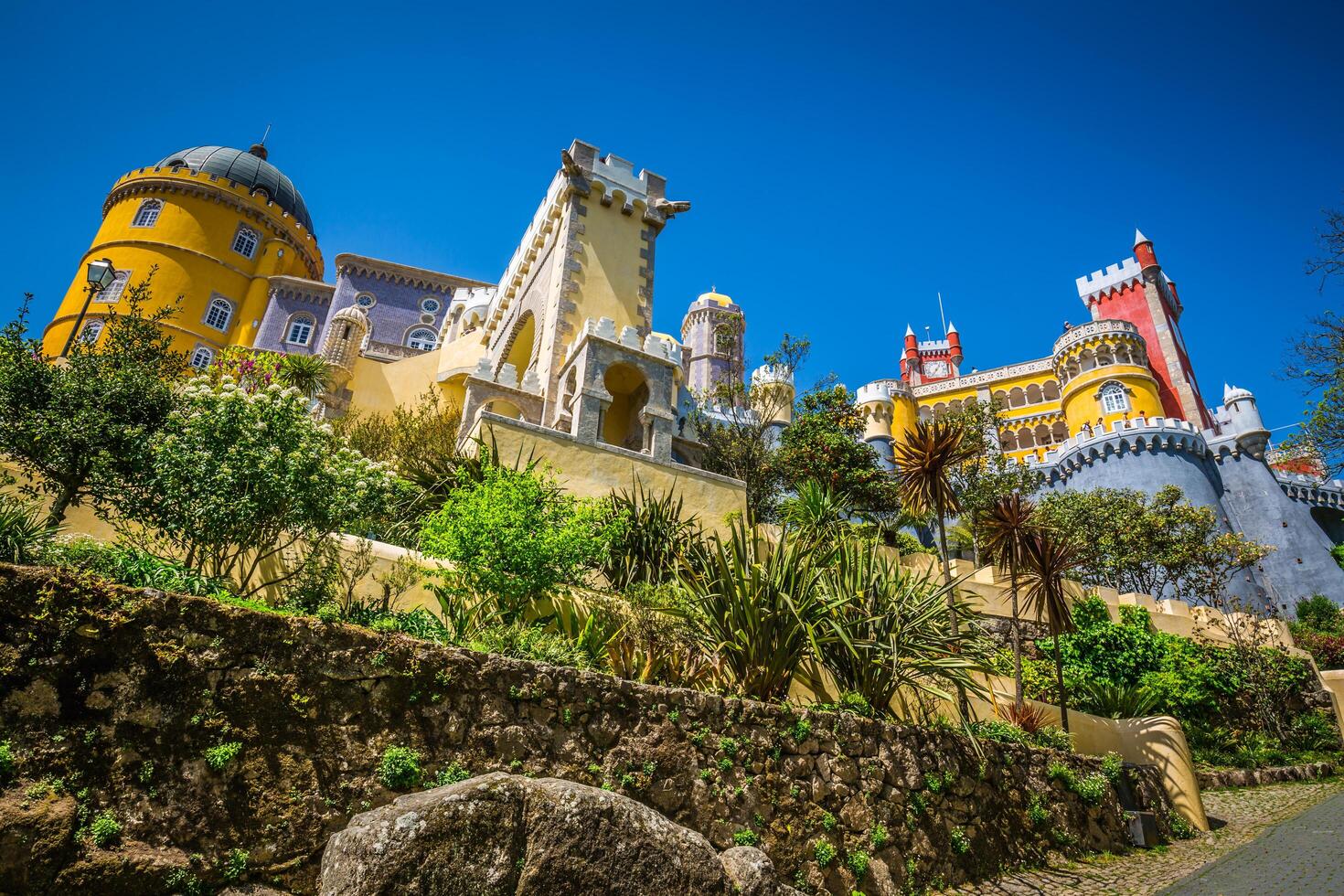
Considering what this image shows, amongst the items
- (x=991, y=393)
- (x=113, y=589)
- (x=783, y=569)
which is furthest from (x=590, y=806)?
(x=991, y=393)

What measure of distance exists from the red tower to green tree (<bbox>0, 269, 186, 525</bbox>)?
171ft

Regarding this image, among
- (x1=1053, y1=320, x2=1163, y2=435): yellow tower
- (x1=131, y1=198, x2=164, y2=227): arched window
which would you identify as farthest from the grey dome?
(x1=1053, y1=320, x2=1163, y2=435): yellow tower

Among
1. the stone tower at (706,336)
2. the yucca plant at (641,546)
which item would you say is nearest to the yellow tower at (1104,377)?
the stone tower at (706,336)

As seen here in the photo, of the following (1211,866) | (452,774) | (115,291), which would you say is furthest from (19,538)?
(115,291)

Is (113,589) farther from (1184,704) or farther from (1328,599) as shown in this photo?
(1328,599)

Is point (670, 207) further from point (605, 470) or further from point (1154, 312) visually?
point (1154, 312)

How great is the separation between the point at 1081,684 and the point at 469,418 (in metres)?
14.5

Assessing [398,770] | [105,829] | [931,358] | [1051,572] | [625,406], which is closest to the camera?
[105,829]

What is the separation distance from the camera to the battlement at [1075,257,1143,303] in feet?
172

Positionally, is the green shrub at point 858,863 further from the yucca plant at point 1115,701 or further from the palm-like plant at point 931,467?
the yucca plant at point 1115,701

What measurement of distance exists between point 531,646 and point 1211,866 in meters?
7.99

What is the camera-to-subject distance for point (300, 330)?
119 ft

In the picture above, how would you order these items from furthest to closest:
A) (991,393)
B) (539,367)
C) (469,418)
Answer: (991,393) < (539,367) < (469,418)

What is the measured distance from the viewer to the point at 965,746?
8664 mm
